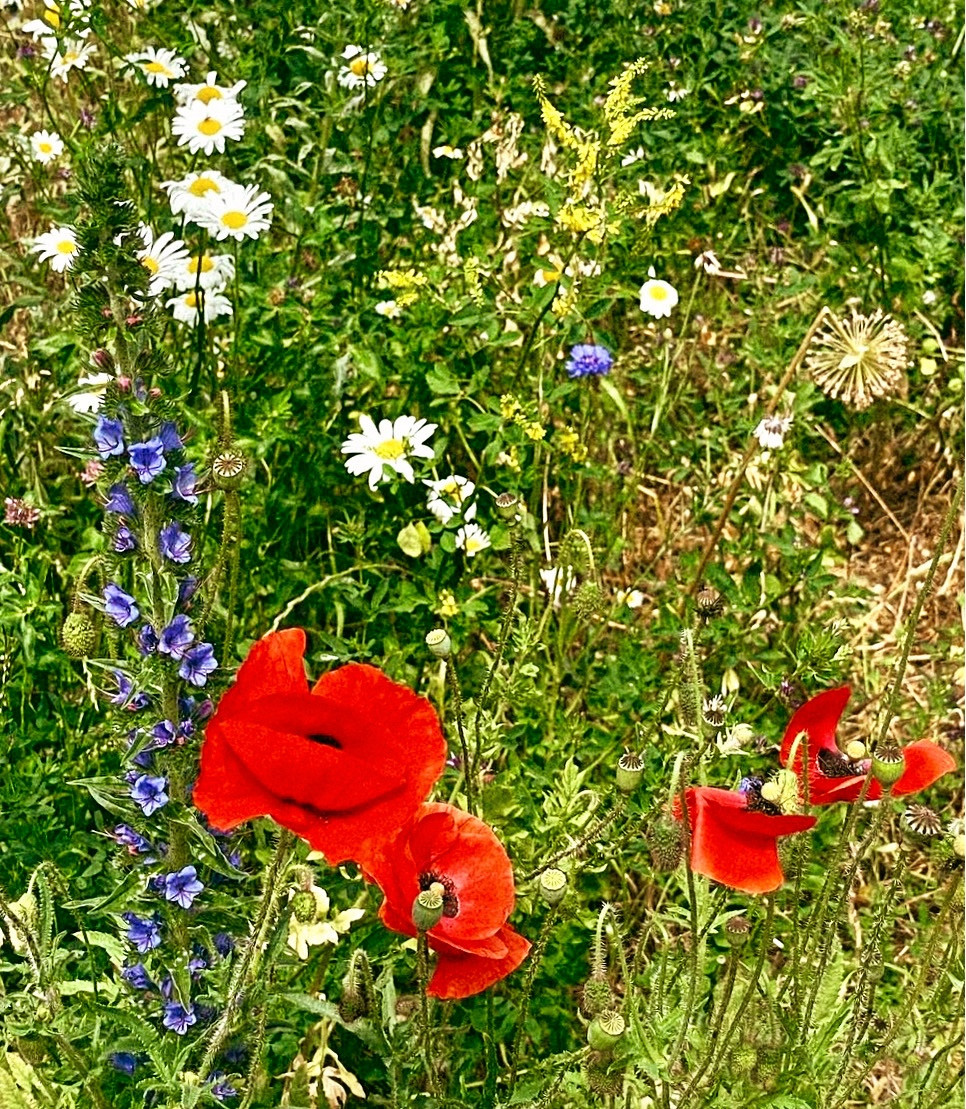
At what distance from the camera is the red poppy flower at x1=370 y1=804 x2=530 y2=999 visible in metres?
1.31

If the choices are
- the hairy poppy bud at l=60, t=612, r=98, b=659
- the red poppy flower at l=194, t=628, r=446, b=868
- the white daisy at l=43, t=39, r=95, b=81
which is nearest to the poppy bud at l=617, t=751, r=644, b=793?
the red poppy flower at l=194, t=628, r=446, b=868

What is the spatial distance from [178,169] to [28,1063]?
2.06 m

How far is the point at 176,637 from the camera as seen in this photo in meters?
1.37

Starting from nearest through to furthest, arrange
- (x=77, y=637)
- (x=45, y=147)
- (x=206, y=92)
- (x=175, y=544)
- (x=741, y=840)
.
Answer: (x=741, y=840) < (x=175, y=544) < (x=77, y=637) < (x=206, y=92) < (x=45, y=147)

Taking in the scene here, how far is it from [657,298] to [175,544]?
1544 mm

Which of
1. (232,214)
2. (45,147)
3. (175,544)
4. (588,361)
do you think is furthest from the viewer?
(45,147)

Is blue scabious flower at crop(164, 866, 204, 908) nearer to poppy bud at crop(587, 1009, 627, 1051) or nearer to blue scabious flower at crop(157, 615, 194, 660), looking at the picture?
blue scabious flower at crop(157, 615, 194, 660)

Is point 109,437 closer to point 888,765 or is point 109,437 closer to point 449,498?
point 888,765

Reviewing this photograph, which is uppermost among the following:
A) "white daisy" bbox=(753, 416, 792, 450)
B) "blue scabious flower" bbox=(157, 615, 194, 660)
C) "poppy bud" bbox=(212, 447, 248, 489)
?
"poppy bud" bbox=(212, 447, 248, 489)

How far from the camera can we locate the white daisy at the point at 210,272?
7.66ft

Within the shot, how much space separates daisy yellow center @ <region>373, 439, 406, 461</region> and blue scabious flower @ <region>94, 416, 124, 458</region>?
1051mm

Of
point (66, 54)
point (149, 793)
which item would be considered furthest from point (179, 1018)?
point (66, 54)

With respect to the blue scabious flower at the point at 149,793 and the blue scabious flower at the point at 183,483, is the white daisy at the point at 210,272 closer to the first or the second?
the blue scabious flower at the point at 183,483

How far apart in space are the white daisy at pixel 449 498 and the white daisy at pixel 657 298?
22.2 inches
